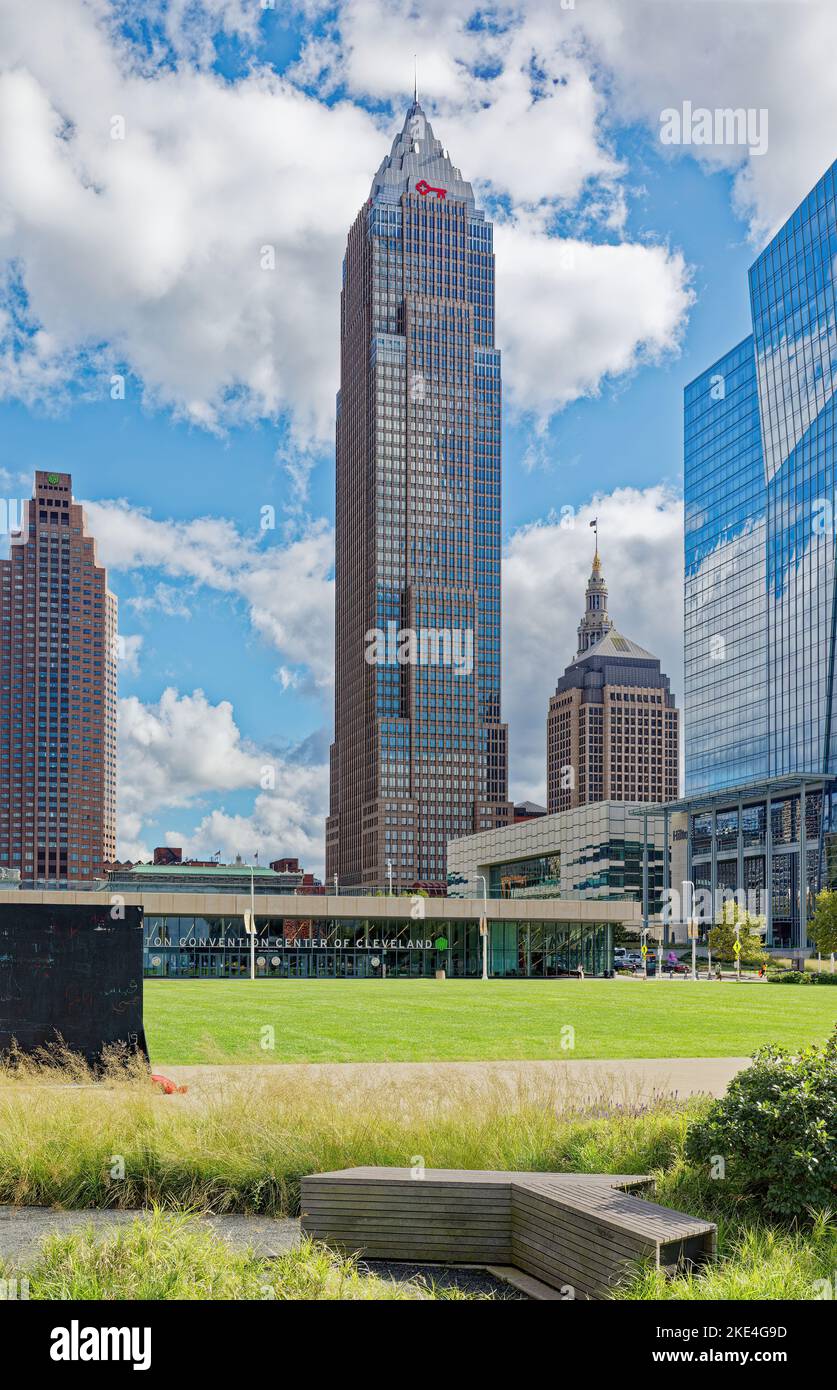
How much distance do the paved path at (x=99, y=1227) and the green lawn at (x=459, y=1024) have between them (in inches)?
198

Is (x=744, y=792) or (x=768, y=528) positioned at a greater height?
(x=768, y=528)

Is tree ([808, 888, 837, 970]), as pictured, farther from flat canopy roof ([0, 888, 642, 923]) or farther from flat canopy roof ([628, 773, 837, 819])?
flat canopy roof ([628, 773, 837, 819])

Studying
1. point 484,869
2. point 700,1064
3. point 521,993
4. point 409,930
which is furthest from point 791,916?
point 700,1064

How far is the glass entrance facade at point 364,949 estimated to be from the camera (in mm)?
81250

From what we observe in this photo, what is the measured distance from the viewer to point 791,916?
429ft

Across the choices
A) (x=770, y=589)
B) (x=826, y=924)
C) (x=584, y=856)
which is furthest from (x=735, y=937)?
(x=770, y=589)

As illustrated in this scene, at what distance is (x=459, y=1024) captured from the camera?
A: 3353cm

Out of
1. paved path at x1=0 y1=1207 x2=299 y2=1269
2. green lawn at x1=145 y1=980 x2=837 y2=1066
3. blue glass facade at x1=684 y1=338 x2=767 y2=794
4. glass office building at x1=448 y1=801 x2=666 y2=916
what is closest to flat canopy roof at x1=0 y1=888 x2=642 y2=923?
green lawn at x1=145 y1=980 x2=837 y2=1066

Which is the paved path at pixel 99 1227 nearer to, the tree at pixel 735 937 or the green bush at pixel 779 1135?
the green bush at pixel 779 1135

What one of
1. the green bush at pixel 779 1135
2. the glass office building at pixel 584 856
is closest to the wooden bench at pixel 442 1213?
the green bush at pixel 779 1135

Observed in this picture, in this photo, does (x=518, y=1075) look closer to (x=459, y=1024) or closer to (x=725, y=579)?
(x=459, y=1024)

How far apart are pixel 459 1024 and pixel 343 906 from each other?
165 ft
